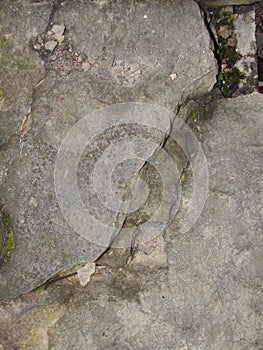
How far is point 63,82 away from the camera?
7.68 feet

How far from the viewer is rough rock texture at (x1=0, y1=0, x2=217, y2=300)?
2262 mm

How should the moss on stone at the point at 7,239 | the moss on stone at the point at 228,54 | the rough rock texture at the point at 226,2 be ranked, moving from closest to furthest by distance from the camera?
the moss on stone at the point at 7,239 → the rough rock texture at the point at 226,2 → the moss on stone at the point at 228,54

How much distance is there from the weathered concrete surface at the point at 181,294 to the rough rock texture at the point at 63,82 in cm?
20

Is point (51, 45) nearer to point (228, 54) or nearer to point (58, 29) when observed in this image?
point (58, 29)

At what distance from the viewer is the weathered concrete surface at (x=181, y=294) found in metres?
2.30

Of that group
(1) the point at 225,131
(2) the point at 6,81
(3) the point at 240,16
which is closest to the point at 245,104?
(1) the point at 225,131

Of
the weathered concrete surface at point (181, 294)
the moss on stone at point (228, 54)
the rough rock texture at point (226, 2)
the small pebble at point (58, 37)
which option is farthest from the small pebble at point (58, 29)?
the weathered concrete surface at point (181, 294)


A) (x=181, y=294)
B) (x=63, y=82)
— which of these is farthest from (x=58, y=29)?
(x=181, y=294)

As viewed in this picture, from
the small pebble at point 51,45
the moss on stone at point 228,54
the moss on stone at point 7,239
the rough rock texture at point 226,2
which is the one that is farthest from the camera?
the moss on stone at point 228,54

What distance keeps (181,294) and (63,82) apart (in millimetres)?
1256

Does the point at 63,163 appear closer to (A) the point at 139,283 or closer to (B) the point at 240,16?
(A) the point at 139,283

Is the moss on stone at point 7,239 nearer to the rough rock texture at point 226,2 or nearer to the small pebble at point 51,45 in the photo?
the small pebble at point 51,45

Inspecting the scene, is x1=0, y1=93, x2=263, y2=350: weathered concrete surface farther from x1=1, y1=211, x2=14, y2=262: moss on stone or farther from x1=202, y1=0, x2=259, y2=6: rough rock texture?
x1=202, y1=0, x2=259, y2=6: rough rock texture

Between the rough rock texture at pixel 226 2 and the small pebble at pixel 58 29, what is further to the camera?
the rough rock texture at pixel 226 2
